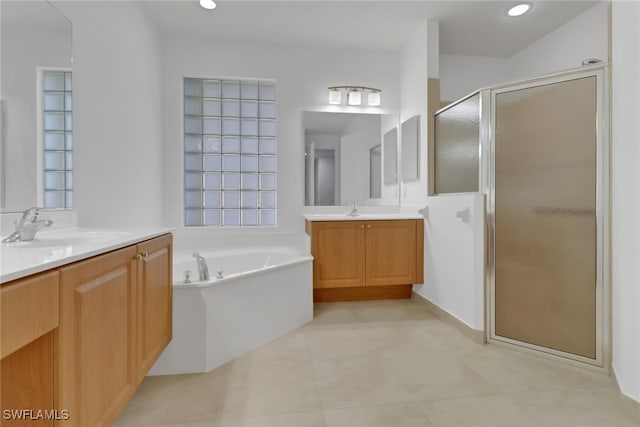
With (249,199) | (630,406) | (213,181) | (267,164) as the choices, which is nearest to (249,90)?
(267,164)

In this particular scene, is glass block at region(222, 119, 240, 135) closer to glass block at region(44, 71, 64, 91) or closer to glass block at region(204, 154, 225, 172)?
glass block at region(204, 154, 225, 172)

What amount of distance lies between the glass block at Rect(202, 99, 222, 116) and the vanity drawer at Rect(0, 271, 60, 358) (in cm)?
289

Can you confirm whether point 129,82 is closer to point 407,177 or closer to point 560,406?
point 407,177

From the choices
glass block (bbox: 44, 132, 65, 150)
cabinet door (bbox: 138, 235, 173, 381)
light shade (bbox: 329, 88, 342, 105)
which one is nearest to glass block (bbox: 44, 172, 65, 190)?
glass block (bbox: 44, 132, 65, 150)

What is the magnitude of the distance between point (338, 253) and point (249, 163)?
1.44 metres

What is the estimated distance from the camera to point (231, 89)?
345 centimetres

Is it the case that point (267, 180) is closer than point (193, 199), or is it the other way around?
point (193, 199)

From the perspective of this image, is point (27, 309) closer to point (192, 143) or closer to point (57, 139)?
point (57, 139)

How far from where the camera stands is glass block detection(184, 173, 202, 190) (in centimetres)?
340

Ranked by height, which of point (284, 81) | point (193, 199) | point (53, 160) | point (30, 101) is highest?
point (284, 81)

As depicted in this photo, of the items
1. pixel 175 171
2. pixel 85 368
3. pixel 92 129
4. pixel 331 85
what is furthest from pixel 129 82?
pixel 85 368

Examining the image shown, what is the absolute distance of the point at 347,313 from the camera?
2.82 m

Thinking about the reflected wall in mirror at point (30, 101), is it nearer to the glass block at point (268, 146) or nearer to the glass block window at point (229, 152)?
the glass block window at point (229, 152)

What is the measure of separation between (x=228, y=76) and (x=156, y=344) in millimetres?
2738
